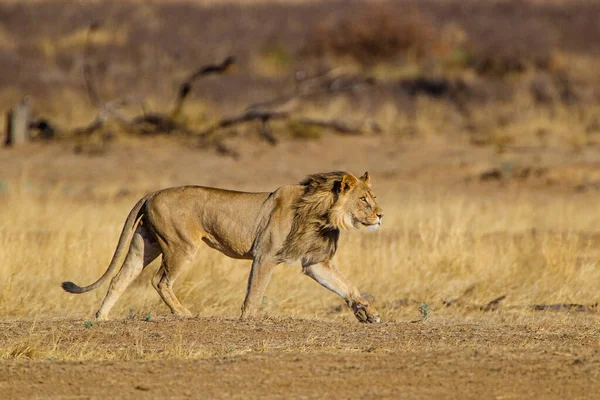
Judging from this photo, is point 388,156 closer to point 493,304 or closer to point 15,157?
point 15,157

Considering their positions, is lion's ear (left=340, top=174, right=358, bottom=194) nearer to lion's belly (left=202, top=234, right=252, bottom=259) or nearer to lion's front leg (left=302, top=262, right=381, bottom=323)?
lion's front leg (left=302, top=262, right=381, bottom=323)

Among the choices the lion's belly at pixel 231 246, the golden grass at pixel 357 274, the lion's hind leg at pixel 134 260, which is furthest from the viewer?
the golden grass at pixel 357 274

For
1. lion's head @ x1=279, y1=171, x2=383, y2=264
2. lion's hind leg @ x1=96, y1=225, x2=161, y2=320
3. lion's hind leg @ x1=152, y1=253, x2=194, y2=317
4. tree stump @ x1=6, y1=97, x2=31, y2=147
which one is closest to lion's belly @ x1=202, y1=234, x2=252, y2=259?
lion's hind leg @ x1=152, y1=253, x2=194, y2=317

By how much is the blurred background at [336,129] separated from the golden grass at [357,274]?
32 millimetres

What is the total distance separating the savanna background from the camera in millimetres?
7457

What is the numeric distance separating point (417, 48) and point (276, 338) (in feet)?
82.6

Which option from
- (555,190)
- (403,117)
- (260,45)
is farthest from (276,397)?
(260,45)

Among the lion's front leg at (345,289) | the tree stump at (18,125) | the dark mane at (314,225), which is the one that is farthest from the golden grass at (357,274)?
the tree stump at (18,125)

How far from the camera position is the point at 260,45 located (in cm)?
3534

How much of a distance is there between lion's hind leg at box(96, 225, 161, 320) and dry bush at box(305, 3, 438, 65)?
2287cm

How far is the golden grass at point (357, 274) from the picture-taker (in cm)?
1119

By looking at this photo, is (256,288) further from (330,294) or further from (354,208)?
(330,294)

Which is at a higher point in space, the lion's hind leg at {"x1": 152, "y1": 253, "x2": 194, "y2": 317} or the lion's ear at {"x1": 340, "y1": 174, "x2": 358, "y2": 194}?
the lion's ear at {"x1": 340, "y1": 174, "x2": 358, "y2": 194}

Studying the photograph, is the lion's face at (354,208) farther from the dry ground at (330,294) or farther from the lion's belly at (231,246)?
the dry ground at (330,294)
